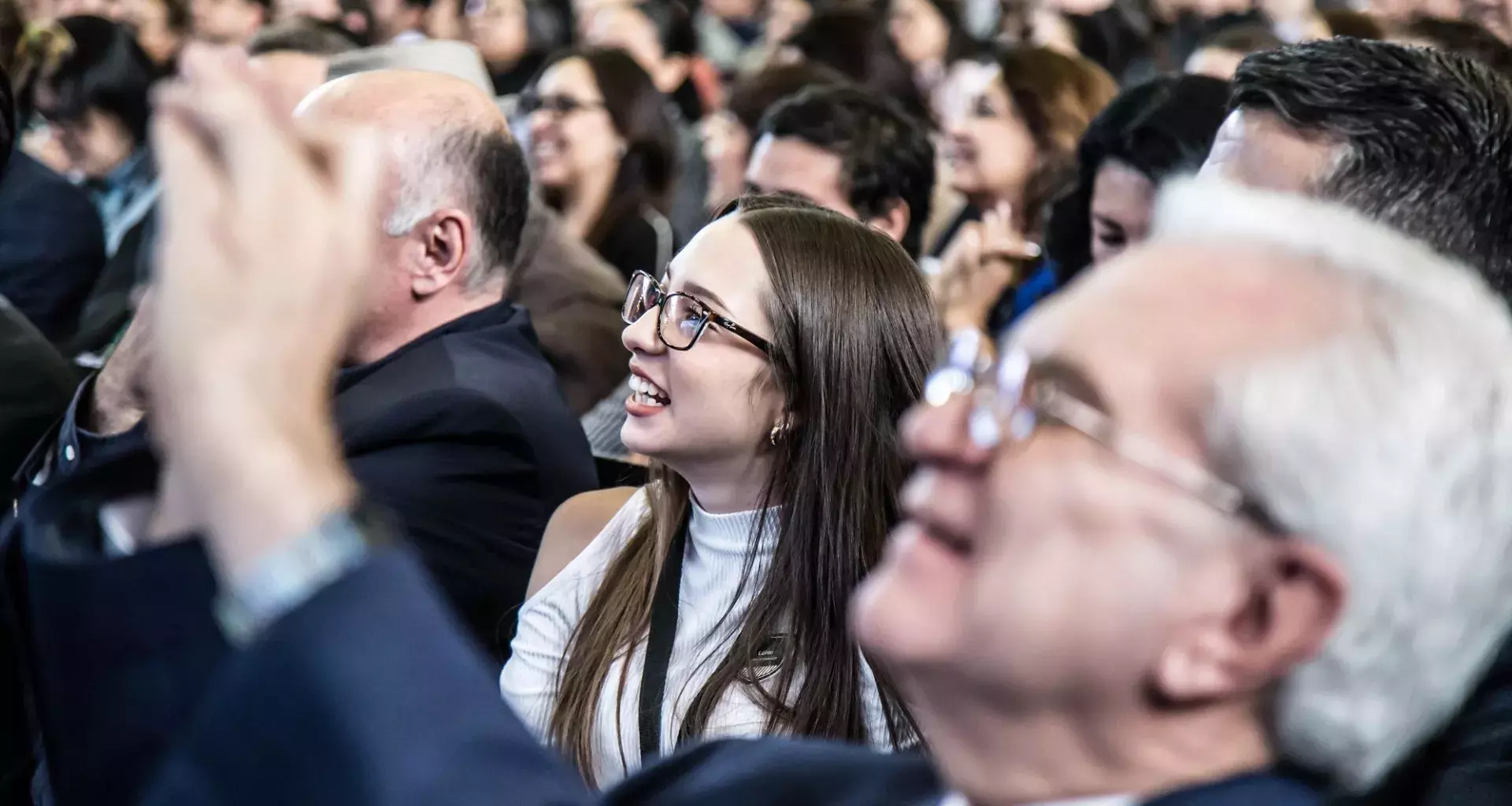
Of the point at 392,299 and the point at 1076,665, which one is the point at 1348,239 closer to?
the point at 1076,665

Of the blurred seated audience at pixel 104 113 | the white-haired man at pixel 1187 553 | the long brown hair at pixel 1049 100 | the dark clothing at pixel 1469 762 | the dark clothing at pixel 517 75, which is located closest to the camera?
the white-haired man at pixel 1187 553

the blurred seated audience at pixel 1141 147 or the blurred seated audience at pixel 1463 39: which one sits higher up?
the blurred seated audience at pixel 1141 147

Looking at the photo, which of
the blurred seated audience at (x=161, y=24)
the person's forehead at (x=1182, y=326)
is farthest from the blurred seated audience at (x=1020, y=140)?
the blurred seated audience at (x=161, y=24)

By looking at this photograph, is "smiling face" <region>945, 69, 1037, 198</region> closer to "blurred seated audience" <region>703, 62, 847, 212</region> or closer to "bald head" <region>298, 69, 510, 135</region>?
"blurred seated audience" <region>703, 62, 847, 212</region>

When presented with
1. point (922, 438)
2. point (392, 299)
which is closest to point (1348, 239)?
point (922, 438)

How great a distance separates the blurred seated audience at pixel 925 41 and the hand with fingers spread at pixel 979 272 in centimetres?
323

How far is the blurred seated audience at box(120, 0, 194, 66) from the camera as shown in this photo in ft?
23.1

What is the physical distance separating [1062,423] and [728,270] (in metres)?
0.96

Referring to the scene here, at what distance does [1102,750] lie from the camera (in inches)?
34.8

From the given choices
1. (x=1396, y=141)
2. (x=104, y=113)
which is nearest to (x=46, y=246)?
(x=104, y=113)

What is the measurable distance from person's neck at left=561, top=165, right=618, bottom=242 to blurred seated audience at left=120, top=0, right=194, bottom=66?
11.2 feet

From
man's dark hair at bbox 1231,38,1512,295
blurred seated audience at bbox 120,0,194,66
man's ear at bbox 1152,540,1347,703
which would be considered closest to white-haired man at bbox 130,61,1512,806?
man's ear at bbox 1152,540,1347,703

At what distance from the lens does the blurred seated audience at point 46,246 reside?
3.82 m

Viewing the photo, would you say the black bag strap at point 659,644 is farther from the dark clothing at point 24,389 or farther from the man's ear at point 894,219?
the man's ear at point 894,219
